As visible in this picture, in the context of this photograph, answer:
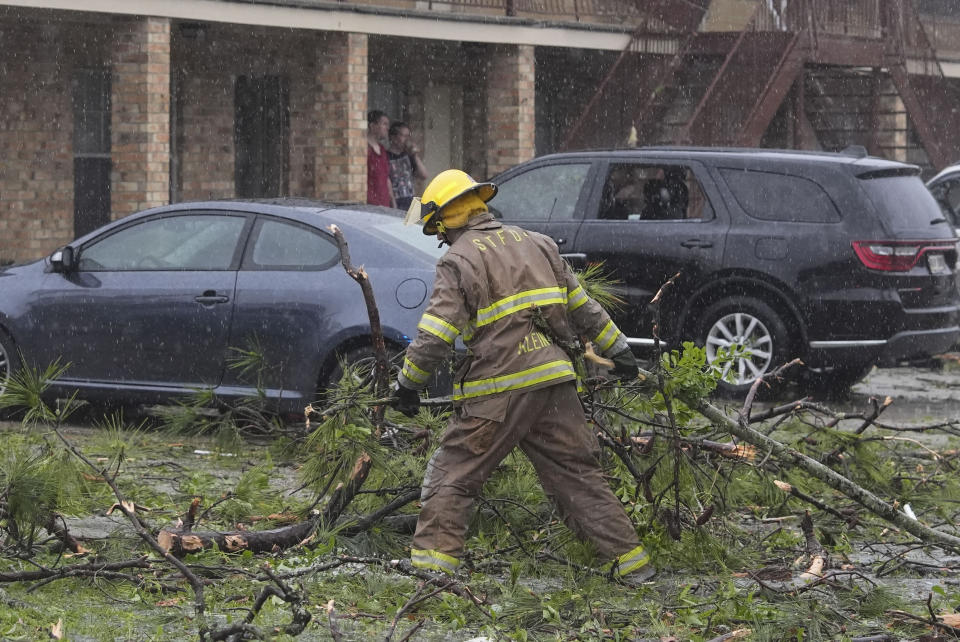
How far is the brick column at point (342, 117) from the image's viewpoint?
18391mm

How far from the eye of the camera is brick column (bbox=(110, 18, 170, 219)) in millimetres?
16438

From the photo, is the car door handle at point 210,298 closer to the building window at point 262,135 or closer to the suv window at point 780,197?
→ the suv window at point 780,197

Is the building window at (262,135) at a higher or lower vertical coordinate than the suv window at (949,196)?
higher

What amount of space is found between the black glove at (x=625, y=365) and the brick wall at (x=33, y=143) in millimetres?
12621

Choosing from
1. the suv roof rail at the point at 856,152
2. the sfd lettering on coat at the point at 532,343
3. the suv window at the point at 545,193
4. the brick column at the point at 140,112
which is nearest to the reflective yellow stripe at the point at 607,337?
the sfd lettering on coat at the point at 532,343

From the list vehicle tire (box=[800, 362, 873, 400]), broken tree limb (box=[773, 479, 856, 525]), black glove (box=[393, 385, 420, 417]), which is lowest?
vehicle tire (box=[800, 362, 873, 400])

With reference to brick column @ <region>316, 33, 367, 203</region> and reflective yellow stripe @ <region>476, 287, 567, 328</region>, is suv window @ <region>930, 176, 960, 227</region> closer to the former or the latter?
brick column @ <region>316, 33, 367, 203</region>

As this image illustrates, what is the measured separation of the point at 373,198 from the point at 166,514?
7776 millimetres

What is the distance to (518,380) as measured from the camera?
580 centimetres

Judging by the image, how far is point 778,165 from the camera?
11109 mm

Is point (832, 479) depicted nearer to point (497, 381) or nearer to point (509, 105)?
point (497, 381)

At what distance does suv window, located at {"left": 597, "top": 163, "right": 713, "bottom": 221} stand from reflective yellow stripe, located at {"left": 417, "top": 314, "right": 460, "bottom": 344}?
19.4ft

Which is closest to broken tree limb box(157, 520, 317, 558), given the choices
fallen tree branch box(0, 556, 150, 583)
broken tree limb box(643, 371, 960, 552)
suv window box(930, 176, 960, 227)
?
fallen tree branch box(0, 556, 150, 583)

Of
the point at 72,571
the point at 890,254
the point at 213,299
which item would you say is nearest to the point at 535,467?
the point at 72,571
